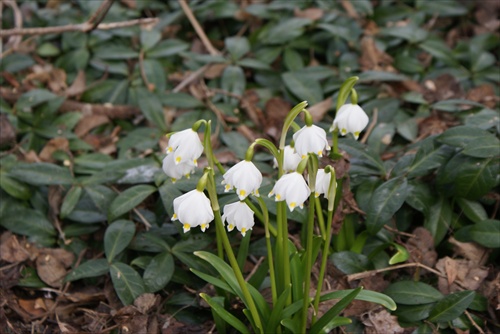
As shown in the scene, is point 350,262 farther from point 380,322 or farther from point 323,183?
point 323,183

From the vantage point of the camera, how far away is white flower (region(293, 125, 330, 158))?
1.44 metres

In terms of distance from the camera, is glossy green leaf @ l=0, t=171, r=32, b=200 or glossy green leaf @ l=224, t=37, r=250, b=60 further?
glossy green leaf @ l=224, t=37, r=250, b=60

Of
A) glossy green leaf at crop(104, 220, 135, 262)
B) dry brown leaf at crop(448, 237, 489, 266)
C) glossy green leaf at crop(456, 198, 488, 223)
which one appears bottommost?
dry brown leaf at crop(448, 237, 489, 266)

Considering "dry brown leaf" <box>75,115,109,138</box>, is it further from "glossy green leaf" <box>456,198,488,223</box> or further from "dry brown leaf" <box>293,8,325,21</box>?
"glossy green leaf" <box>456,198,488,223</box>

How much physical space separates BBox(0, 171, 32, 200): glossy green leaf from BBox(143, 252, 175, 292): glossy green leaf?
0.67 metres

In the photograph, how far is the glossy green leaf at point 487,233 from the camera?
6.54 feet

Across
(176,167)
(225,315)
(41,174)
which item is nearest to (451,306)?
(225,315)

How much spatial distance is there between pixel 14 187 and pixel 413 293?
154cm

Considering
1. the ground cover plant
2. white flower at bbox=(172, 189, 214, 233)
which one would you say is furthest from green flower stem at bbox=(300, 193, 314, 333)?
white flower at bbox=(172, 189, 214, 233)

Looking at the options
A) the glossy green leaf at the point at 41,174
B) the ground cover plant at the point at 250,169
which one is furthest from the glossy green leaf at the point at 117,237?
the glossy green leaf at the point at 41,174

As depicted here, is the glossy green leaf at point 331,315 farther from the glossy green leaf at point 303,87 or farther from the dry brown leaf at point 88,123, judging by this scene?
the dry brown leaf at point 88,123

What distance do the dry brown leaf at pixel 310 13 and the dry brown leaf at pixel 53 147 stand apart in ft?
4.68

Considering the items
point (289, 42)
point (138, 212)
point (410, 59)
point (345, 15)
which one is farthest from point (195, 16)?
point (138, 212)

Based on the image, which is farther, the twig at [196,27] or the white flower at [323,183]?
the twig at [196,27]
